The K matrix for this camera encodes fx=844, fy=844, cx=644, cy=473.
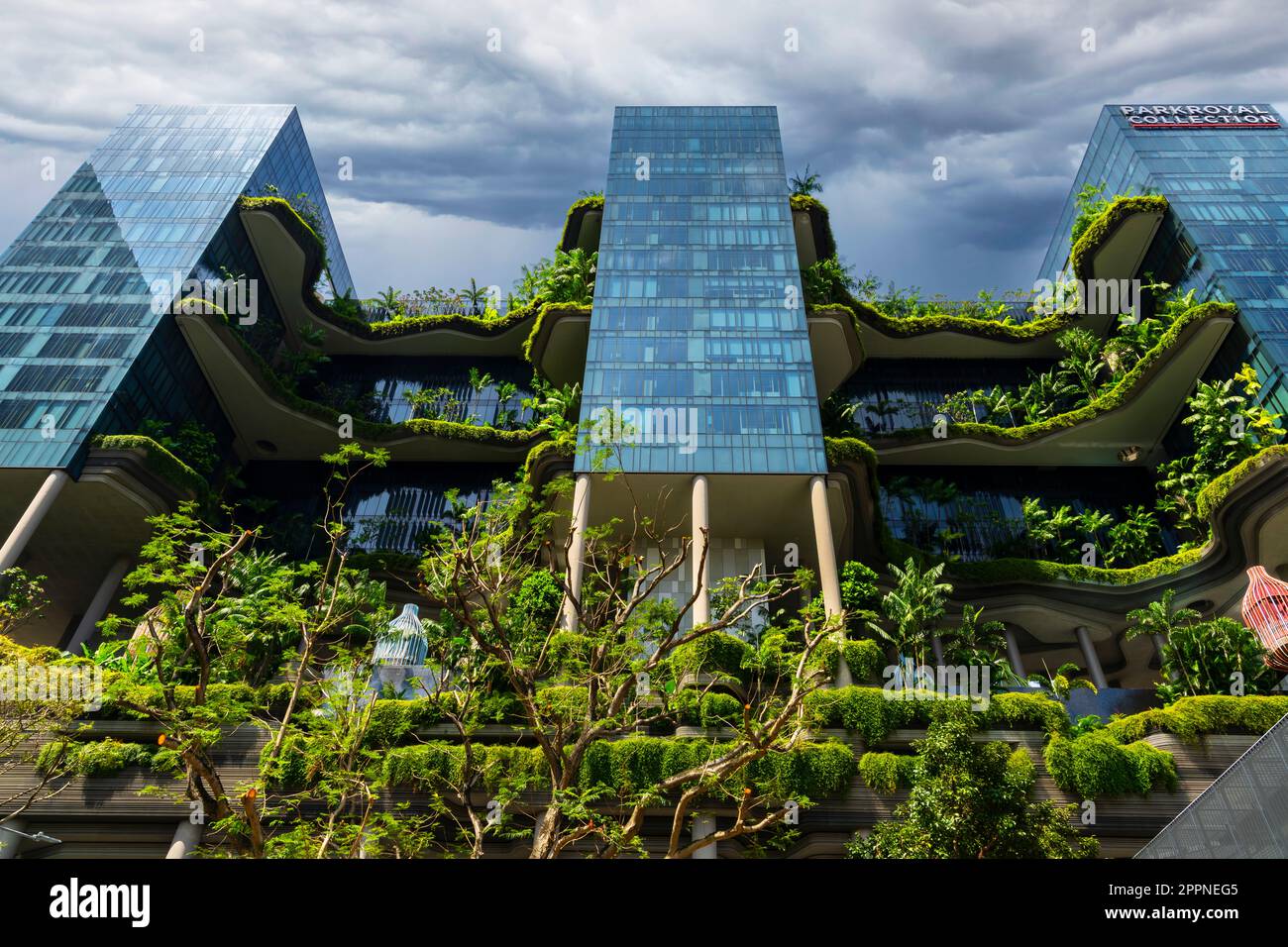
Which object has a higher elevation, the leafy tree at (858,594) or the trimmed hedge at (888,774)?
the leafy tree at (858,594)

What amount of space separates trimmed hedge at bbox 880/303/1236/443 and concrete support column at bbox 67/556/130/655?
32.8 meters

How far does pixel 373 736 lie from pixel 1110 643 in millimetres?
30055

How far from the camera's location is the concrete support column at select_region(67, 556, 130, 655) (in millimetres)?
30609

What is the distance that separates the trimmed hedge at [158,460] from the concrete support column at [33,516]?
70.1 inches

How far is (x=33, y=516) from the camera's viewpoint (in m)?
27.2

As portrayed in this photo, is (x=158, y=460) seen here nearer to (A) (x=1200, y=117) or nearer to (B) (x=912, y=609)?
(B) (x=912, y=609)

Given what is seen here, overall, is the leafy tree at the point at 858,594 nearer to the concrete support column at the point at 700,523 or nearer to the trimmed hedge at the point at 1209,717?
the concrete support column at the point at 700,523

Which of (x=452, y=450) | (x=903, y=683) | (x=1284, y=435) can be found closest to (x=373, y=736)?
(x=903, y=683)

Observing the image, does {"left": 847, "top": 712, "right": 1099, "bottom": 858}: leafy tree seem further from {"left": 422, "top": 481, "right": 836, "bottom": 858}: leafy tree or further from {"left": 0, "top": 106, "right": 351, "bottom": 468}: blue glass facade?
{"left": 0, "top": 106, "right": 351, "bottom": 468}: blue glass facade

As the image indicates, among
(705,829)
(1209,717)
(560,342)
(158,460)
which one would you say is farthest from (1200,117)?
(158,460)

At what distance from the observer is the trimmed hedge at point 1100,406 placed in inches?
1334

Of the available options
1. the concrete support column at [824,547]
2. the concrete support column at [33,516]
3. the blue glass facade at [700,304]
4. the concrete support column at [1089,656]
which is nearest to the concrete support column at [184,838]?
the concrete support column at [33,516]

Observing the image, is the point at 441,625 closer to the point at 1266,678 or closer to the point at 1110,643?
the point at 1266,678
